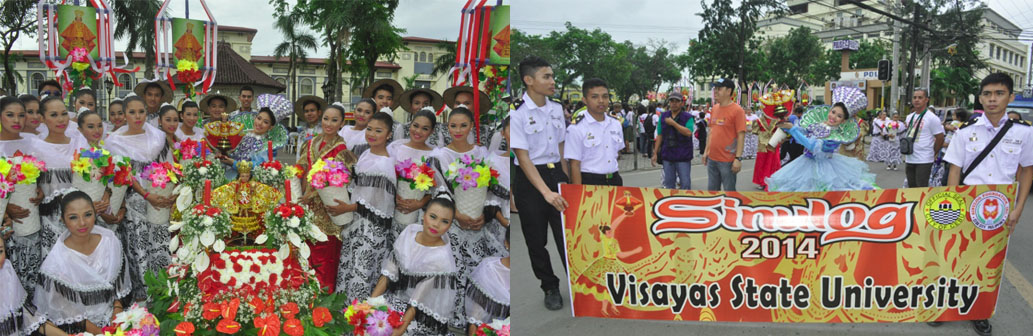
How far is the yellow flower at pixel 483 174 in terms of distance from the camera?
3463 millimetres

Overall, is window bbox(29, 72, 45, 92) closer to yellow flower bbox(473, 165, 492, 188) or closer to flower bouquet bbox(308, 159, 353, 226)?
flower bouquet bbox(308, 159, 353, 226)

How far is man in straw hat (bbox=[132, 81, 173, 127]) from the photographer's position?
147 inches

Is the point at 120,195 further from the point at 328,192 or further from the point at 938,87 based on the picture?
the point at 938,87

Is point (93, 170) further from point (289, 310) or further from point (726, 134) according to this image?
point (726, 134)

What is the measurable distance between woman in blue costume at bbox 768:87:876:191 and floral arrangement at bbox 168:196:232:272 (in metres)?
3.85

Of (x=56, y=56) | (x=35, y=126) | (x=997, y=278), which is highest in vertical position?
(x=56, y=56)

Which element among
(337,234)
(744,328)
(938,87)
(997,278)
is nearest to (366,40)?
(337,234)

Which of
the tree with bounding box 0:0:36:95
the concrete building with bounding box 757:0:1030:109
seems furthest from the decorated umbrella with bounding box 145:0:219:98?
the concrete building with bounding box 757:0:1030:109

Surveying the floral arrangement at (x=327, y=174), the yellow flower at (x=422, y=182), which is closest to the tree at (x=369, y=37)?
the floral arrangement at (x=327, y=174)

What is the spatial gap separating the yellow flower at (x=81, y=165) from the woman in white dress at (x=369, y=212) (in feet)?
3.65

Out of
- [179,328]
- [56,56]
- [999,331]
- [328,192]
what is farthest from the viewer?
[999,331]

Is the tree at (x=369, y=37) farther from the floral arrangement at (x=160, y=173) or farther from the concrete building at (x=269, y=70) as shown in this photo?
the floral arrangement at (x=160, y=173)

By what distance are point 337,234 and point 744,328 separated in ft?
7.47

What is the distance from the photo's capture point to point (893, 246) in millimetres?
3689
